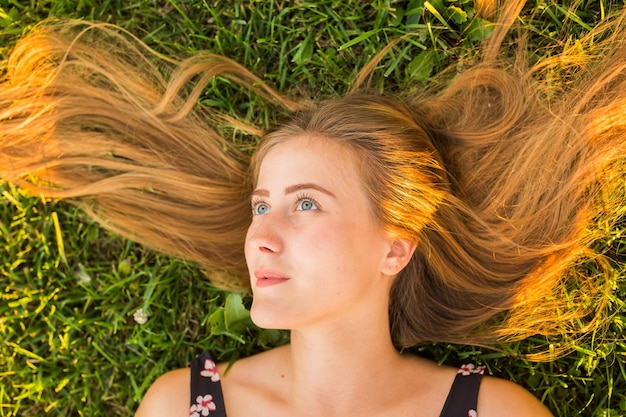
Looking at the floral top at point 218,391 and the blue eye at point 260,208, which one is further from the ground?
the blue eye at point 260,208

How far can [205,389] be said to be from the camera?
3.20 m

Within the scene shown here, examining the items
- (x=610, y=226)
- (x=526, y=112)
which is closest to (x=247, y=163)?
(x=526, y=112)

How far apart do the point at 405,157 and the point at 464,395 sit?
1.00 m

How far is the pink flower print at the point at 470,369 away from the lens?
3.15m

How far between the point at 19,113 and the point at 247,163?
3.55ft

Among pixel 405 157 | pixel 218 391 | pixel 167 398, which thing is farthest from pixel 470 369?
pixel 167 398

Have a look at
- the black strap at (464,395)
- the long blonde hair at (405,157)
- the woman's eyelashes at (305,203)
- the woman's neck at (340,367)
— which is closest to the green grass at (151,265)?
the long blonde hair at (405,157)

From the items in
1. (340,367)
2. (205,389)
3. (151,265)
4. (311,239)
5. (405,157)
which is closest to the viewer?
(311,239)

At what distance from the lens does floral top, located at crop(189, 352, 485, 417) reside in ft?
9.96

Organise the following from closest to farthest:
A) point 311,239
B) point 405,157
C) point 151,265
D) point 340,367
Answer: point 311,239 < point 405,157 < point 340,367 < point 151,265

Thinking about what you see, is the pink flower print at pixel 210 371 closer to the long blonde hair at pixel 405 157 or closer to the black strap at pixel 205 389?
the black strap at pixel 205 389

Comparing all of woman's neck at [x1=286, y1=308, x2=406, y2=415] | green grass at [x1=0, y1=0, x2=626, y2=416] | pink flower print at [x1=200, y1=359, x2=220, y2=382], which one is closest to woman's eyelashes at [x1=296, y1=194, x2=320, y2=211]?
woman's neck at [x1=286, y1=308, x2=406, y2=415]

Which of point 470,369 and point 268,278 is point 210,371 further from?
point 470,369

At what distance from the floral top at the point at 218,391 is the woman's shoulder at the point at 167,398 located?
0.11 feet
